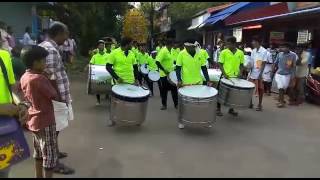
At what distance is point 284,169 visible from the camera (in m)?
5.68

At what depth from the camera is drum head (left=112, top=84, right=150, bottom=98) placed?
23.9ft

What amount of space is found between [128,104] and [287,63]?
513 cm

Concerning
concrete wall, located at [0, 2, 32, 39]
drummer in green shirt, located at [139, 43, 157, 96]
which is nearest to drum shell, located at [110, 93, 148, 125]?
drummer in green shirt, located at [139, 43, 157, 96]

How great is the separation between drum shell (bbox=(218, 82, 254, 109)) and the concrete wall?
12.8 meters

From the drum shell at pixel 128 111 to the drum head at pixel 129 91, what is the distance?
0.29ft

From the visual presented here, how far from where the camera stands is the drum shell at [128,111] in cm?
730

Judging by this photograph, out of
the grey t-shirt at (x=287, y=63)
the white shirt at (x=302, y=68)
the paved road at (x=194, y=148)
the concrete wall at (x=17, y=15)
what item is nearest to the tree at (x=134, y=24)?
the concrete wall at (x=17, y=15)

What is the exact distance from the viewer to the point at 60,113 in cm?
511

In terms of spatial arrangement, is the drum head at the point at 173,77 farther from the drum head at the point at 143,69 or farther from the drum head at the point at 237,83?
the drum head at the point at 143,69

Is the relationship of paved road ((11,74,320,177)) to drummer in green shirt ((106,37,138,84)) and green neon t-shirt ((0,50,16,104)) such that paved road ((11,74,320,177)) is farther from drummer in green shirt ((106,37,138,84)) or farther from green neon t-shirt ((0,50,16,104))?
green neon t-shirt ((0,50,16,104))

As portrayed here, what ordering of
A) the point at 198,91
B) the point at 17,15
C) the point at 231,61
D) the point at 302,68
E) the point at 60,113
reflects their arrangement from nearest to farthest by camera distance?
the point at 60,113
the point at 198,91
the point at 231,61
the point at 302,68
the point at 17,15

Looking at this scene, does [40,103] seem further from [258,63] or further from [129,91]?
[258,63]

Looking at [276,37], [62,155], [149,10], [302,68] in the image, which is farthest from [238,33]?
[149,10]

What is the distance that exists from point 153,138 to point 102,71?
2.50 m
